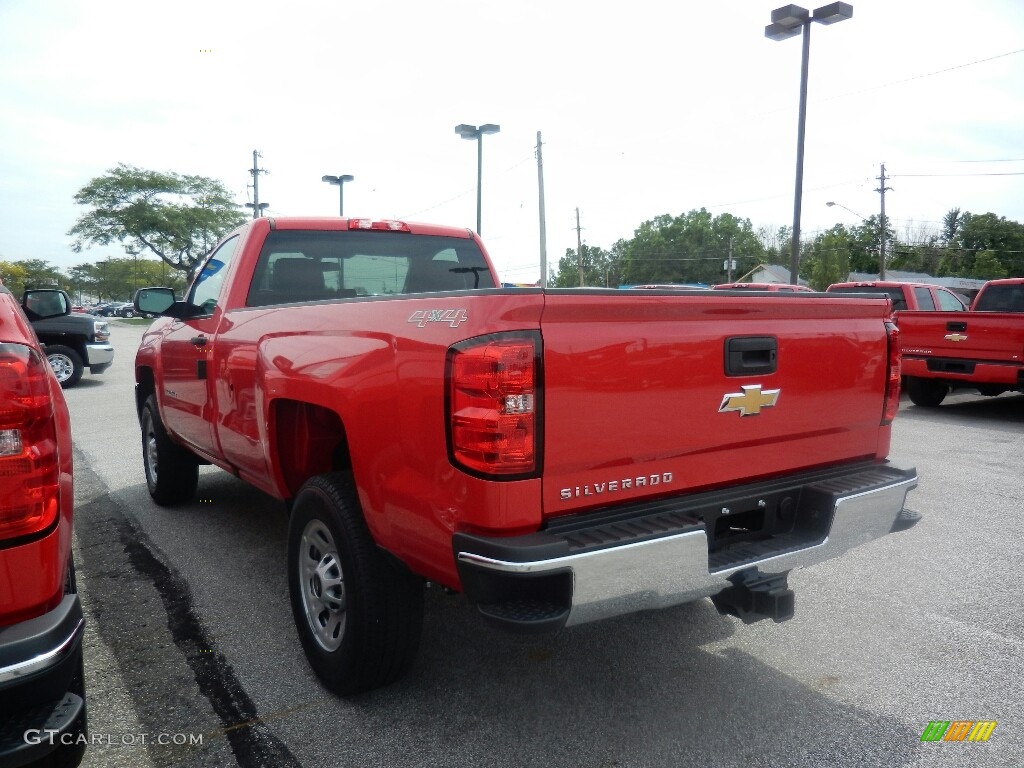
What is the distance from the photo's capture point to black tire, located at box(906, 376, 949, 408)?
38.4ft

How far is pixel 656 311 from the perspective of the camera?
8.55 feet

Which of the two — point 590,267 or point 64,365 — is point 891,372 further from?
point 590,267

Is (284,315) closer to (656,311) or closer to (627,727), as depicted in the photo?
(656,311)

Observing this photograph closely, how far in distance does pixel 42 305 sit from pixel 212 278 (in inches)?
52.0

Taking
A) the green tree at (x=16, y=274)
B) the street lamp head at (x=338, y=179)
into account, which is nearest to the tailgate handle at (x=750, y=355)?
the street lamp head at (x=338, y=179)

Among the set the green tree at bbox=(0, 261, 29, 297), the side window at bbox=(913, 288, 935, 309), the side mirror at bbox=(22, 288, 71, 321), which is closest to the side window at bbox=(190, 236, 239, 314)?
the side mirror at bbox=(22, 288, 71, 321)

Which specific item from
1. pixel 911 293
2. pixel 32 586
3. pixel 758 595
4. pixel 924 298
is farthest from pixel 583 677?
Result: pixel 924 298

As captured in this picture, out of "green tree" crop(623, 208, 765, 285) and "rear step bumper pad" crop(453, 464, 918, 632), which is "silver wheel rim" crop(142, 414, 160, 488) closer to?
"rear step bumper pad" crop(453, 464, 918, 632)

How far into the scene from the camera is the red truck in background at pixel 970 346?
397 inches

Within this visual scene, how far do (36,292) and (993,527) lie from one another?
604 cm

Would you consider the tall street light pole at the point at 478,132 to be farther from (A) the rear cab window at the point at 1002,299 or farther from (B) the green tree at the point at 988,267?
(B) the green tree at the point at 988,267

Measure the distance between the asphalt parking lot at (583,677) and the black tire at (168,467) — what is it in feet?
2.58

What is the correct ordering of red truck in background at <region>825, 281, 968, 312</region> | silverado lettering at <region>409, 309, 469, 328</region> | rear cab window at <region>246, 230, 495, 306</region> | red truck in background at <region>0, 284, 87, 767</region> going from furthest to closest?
red truck in background at <region>825, 281, 968, 312</region>, rear cab window at <region>246, 230, 495, 306</region>, silverado lettering at <region>409, 309, 469, 328</region>, red truck in background at <region>0, 284, 87, 767</region>

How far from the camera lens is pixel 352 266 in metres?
4.61
